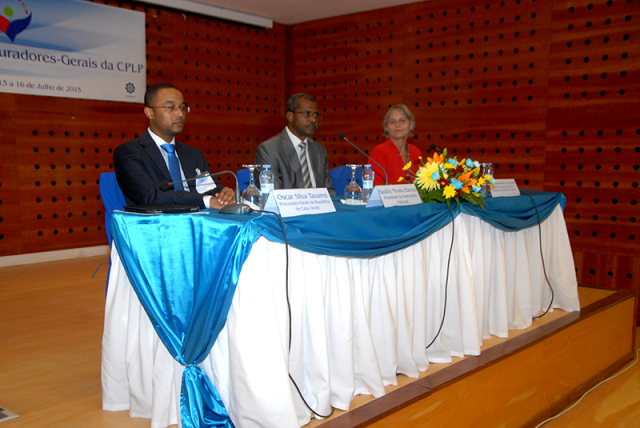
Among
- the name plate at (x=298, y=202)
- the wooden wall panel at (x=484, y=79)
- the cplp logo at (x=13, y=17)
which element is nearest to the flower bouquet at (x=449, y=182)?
the name plate at (x=298, y=202)

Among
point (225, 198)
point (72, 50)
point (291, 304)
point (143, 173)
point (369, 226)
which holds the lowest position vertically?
point (291, 304)

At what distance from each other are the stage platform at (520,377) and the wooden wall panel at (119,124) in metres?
4.48

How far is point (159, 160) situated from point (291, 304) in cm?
127

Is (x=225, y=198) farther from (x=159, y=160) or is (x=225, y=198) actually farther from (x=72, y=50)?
(x=72, y=50)

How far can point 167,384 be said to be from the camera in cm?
184

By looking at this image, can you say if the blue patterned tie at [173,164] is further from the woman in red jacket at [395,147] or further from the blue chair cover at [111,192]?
the woman in red jacket at [395,147]

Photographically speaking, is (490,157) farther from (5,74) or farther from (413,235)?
(5,74)

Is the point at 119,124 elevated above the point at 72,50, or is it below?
below

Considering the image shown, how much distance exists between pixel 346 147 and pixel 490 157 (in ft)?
6.29

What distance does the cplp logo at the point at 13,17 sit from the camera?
15.3 feet

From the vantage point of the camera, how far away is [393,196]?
2285mm

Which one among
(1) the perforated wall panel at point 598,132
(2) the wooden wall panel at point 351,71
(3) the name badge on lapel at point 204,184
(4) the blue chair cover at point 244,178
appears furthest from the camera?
(2) the wooden wall panel at point 351,71

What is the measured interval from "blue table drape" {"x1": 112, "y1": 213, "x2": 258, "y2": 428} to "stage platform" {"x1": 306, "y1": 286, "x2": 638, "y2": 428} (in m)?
0.44

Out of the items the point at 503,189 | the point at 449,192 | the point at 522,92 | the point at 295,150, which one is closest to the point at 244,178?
the point at 295,150
